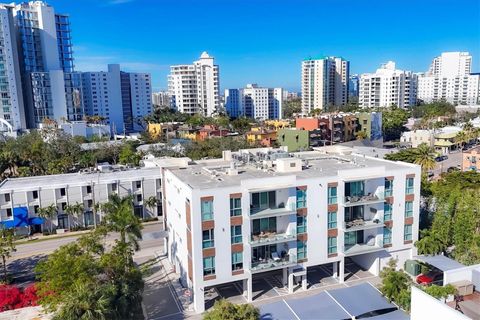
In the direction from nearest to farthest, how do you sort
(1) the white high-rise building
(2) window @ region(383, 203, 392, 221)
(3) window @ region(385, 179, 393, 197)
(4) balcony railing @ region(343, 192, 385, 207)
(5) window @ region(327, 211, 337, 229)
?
(4) balcony railing @ region(343, 192, 385, 207) < (5) window @ region(327, 211, 337, 229) < (3) window @ region(385, 179, 393, 197) < (2) window @ region(383, 203, 392, 221) < (1) the white high-rise building

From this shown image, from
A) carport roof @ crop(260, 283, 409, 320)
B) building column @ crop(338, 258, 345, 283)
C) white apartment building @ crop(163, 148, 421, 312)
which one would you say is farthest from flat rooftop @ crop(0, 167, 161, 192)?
carport roof @ crop(260, 283, 409, 320)

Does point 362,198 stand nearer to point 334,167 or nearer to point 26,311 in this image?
point 334,167

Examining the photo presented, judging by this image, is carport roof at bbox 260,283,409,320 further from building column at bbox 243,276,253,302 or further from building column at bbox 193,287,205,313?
building column at bbox 193,287,205,313

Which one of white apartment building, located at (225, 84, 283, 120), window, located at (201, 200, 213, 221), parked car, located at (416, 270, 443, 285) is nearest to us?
window, located at (201, 200, 213, 221)

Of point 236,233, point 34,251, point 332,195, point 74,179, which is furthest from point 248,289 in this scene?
point 74,179

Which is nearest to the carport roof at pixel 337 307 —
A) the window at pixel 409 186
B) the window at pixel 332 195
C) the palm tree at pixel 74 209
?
the window at pixel 332 195

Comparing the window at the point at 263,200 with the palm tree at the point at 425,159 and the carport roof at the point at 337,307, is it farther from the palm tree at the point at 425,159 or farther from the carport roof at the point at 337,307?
the palm tree at the point at 425,159
